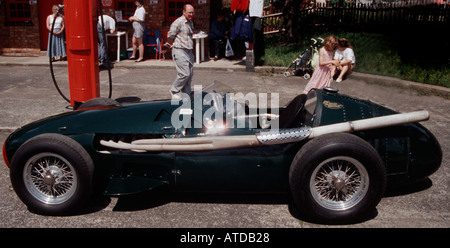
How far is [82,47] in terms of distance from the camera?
6.64 meters

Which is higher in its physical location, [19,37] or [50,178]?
[19,37]

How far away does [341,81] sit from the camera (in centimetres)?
1028

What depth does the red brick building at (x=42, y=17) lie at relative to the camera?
1416 centimetres

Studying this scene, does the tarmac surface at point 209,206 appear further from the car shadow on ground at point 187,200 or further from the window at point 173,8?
the window at point 173,8

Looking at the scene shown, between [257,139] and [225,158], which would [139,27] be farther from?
[257,139]

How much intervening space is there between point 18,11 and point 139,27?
5038 millimetres

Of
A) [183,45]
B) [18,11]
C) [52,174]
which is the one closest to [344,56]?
[183,45]

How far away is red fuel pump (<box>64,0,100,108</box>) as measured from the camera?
21.1 feet

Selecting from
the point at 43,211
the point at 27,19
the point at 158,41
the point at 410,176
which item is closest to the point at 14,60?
the point at 27,19

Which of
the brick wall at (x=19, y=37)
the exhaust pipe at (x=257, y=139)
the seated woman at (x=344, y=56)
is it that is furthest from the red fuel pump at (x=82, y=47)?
the brick wall at (x=19, y=37)

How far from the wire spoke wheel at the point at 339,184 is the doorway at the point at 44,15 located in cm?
1351

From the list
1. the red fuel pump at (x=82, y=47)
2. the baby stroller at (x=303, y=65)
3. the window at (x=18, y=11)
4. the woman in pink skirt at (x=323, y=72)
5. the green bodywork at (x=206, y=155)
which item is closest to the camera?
the green bodywork at (x=206, y=155)

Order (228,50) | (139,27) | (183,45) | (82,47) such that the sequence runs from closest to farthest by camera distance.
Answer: (82,47), (183,45), (139,27), (228,50)

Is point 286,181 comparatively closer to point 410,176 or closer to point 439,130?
point 410,176
